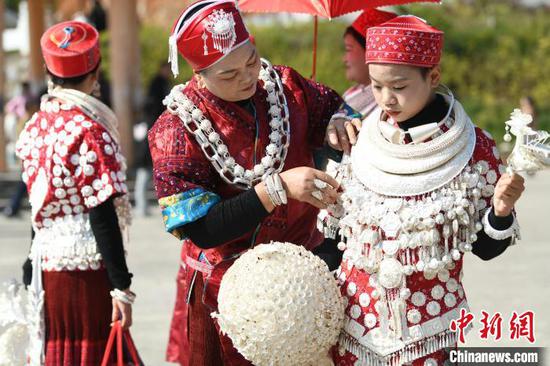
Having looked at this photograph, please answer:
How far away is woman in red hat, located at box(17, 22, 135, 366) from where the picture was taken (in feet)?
14.0

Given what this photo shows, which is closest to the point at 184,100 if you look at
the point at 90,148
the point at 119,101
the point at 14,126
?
the point at 90,148

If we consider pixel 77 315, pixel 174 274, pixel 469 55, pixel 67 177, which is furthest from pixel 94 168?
pixel 469 55

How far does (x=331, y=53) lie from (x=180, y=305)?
55.9 ft

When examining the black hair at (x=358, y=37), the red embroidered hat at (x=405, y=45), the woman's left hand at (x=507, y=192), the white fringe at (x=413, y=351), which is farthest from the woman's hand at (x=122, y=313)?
the woman's left hand at (x=507, y=192)

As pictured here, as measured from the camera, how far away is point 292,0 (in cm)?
449

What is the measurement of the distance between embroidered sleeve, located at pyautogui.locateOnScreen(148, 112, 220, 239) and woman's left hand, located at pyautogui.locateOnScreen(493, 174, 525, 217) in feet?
2.92

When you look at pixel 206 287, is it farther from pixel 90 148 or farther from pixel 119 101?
pixel 119 101

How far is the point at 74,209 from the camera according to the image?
436 centimetres

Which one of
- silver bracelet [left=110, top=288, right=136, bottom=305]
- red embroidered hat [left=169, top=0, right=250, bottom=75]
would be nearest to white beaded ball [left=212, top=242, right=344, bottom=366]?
red embroidered hat [left=169, top=0, right=250, bottom=75]

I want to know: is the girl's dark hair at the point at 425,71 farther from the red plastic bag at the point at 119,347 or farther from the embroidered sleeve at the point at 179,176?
the red plastic bag at the point at 119,347

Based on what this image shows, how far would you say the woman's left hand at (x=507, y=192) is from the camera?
9.43 ft

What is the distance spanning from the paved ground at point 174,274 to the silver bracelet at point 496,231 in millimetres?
1539

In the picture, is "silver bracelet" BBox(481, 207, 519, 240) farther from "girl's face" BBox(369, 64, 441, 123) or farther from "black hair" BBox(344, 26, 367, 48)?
"black hair" BBox(344, 26, 367, 48)

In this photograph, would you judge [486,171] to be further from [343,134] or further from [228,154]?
[228,154]
